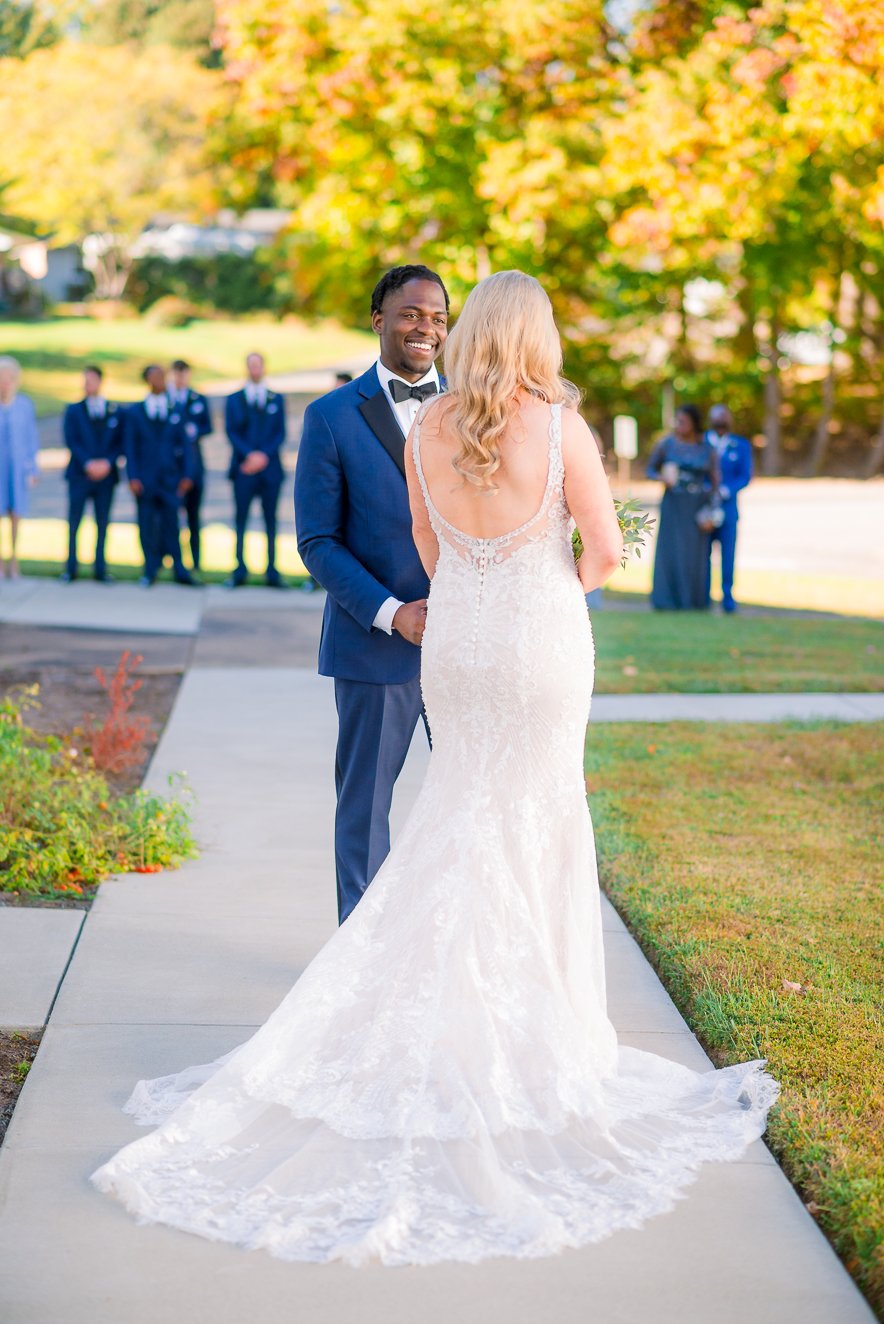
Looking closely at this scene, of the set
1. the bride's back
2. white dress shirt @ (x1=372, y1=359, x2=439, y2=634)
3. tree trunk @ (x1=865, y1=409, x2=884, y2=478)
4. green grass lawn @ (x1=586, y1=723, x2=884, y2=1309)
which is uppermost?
white dress shirt @ (x1=372, y1=359, x2=439, y2=634)

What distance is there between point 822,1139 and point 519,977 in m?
0.86

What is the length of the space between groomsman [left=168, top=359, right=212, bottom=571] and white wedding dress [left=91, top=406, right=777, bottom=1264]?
12.8 m

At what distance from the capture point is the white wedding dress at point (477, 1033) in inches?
139

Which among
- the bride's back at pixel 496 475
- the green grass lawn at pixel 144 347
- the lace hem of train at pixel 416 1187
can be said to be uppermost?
the green grass lawn at pixel 144 347

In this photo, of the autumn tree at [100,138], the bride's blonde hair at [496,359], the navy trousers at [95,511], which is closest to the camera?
the bride's blonde hair at [496,359]

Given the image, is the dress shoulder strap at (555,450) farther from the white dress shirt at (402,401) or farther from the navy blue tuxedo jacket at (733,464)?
the navy blue tuxedo jacket at (733,464)

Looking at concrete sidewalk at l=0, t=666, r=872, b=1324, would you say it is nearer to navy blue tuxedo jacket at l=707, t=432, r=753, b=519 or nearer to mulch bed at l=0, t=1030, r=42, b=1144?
mulch bed at l=0, t=1030, r=42, b=1144

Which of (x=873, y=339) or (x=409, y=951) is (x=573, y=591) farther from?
(x=873, y=339)

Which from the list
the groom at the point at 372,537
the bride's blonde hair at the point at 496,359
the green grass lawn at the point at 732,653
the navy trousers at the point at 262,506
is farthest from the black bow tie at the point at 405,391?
the navy trousers at the point at 262,506

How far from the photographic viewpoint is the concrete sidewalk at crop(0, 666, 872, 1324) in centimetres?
311

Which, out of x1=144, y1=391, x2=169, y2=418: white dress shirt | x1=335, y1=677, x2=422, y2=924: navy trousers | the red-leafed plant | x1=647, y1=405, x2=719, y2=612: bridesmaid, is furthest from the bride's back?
x1=144, y1=391, x2=169, y2=418: white dress shirt

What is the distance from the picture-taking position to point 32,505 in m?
25.6

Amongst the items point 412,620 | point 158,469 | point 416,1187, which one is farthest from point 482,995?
point 158,469

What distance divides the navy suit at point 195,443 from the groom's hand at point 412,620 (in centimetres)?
1243
